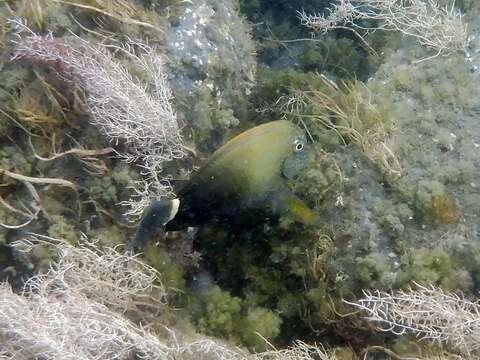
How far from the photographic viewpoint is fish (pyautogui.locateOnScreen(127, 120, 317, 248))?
109 inches

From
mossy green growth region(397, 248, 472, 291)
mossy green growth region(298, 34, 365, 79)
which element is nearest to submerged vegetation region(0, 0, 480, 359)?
mossy green growth region(397, 248, 472, 291)

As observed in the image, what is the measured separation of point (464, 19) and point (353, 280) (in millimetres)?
2590

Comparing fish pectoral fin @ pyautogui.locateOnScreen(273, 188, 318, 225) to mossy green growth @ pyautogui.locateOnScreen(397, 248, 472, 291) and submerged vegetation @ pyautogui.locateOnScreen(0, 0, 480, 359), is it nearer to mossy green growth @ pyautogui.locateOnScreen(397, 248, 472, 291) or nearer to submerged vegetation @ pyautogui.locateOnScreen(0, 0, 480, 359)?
submerged vegetation @ pyautogui.locateOnScreen(0, 0, 480, 359)

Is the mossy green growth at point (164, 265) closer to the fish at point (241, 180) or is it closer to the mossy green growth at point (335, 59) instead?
the fish at point (241, 180)

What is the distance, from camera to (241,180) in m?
2.86

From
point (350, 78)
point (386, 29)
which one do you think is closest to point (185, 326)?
point (350, 78)

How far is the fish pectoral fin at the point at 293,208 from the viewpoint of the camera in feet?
10.2

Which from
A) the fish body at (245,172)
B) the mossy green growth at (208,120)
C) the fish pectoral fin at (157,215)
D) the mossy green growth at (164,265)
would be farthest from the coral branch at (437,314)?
the mossy green growth at (208,120)

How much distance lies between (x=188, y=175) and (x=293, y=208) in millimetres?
854

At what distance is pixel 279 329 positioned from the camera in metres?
3.31

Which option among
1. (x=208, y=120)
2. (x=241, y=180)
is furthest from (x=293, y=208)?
(x=208, y=120)

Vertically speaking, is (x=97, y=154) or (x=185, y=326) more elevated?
(x=97, y=154)

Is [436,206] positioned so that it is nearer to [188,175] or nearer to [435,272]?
[435,272]

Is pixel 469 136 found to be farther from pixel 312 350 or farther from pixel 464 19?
pixel 312 350
